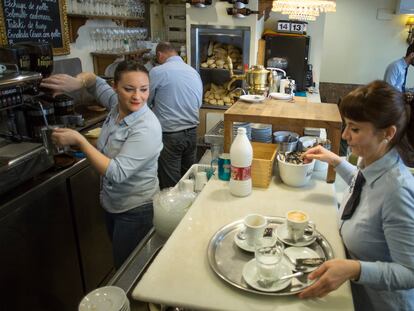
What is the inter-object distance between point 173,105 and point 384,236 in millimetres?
2361

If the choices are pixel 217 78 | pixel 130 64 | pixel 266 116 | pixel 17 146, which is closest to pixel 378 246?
pixel 266 116

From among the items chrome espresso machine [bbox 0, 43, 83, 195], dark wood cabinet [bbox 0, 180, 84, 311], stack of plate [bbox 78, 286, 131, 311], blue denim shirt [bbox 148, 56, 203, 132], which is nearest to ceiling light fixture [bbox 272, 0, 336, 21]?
blue denim shirt [bbox 148, 56, 203, 132]

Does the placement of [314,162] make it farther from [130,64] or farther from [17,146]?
[17,146]

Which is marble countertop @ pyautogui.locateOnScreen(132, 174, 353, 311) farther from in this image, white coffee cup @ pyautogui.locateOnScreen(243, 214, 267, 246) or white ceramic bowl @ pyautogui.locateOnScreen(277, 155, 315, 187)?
white coffee cup @ pyautogui.locateOnScreen(243, 214, 267, 246)

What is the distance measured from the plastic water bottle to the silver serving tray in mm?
214

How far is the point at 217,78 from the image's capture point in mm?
4363

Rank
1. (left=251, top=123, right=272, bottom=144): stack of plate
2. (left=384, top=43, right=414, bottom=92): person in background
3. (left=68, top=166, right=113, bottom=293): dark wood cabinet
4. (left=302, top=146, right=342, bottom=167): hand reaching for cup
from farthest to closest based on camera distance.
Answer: (left=384, top=43, right=414, bottom=92): person in background < (left=68, top=166, right=113, bottom=293): dark wood cabinet < (left=251, top=123, right=272, bottom=144): stack of plate < (left=302, top=146, right=342, bottom=167): hand reaching for cup

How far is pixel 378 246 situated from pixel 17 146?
66.0 inches

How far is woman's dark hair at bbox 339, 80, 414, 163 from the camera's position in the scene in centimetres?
109

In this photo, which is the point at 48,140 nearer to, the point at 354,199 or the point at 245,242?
the point at 245,242

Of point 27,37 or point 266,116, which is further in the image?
point 27,37

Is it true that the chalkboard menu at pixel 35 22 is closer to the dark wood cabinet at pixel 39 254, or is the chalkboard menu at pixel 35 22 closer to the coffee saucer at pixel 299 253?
the dark wood cabinet at pixel 39 254

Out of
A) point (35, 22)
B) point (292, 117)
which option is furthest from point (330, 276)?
point (35, 22)

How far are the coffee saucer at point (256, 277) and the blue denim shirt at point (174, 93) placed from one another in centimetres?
226
